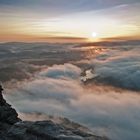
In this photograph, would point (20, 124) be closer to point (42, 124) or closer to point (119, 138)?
point (42, 124)

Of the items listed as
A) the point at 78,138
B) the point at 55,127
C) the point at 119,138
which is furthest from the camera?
the point at 119,138

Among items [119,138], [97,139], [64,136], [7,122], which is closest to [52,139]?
[64,136]

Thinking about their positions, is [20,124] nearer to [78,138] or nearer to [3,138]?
[3,138]

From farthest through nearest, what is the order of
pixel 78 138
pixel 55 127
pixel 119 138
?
pixel 119 138 < pixel 55 127 < pixel 78 138

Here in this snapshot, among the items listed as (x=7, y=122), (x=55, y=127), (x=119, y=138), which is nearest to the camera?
(x=55, y=127)

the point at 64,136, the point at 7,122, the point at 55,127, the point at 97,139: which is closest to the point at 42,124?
the point at 55,127

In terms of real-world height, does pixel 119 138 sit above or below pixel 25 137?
below

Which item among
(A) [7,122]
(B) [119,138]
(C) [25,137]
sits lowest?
(B) [119,138]

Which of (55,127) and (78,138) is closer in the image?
(78,138)

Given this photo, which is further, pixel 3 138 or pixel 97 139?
pixel 3 138
